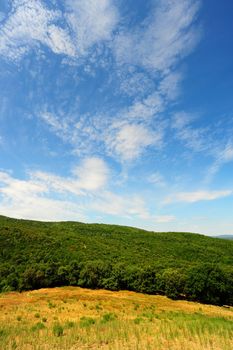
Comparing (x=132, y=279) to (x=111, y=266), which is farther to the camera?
(x=111, y=266)

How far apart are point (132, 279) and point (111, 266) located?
4.65 m

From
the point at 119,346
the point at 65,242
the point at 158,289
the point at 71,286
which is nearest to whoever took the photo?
the point at 119,346

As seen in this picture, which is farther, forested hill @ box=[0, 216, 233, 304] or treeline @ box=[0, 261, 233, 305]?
forested hill @ box=[0, 216, 233, 304]

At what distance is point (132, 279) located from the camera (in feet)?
135

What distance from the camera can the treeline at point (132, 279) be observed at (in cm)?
3666

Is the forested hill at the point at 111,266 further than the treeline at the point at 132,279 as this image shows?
Yes

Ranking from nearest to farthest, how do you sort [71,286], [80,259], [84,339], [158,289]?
[84,339] < [158,289] < [71,286] < [80,259]

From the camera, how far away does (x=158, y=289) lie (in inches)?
1558

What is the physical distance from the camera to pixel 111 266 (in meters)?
44.1

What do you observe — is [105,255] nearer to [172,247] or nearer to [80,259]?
[80,259]

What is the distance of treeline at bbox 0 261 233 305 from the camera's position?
120ft

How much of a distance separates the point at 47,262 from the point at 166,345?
4113cm

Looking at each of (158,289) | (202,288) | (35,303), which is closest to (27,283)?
(35,303)

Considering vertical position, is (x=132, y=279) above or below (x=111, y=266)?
below
